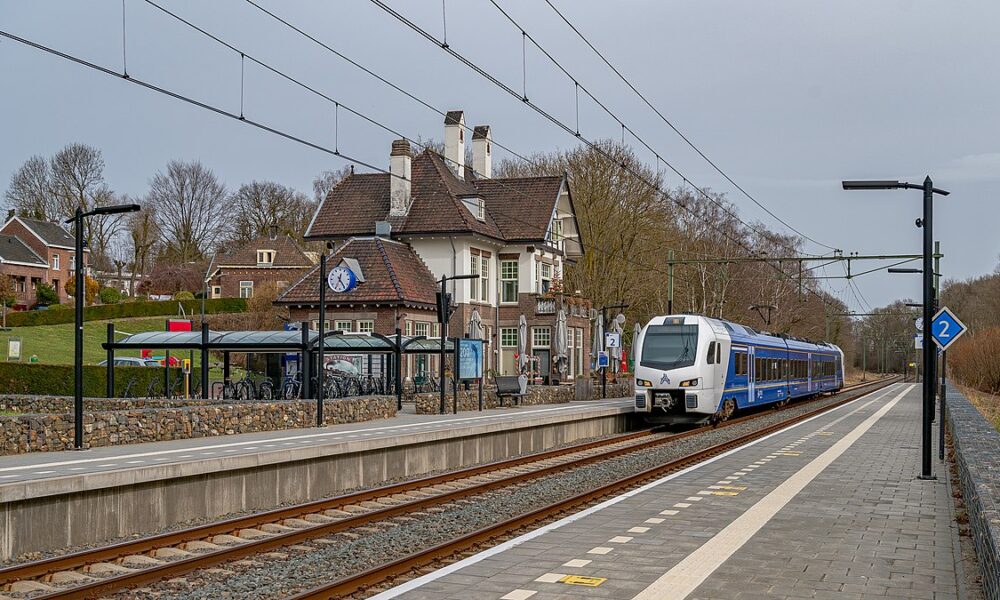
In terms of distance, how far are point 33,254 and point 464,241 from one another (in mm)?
50283

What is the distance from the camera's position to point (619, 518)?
12.4 metres

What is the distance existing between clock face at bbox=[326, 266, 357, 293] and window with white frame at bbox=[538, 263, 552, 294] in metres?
12.0

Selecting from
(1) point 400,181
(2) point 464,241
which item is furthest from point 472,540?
(1) point 400,181

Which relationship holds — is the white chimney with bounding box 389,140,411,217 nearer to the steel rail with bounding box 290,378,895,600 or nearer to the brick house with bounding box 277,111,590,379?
the brick house with bounding box 277,111,590,379

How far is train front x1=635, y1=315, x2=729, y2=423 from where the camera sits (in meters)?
29.1

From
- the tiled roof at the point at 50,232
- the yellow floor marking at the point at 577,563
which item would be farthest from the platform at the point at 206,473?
the tiled roof at the point at 50,232

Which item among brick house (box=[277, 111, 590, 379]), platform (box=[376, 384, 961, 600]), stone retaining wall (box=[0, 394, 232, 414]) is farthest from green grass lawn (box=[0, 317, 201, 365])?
platform (box=[376, 384, 961, 600])

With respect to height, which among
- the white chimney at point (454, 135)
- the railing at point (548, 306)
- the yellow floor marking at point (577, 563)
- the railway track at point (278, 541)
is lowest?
the railway track at point (278, 541)

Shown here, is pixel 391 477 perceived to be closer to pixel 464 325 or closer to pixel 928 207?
pixel 928 207

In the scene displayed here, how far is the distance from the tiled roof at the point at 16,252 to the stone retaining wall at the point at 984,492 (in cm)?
7625

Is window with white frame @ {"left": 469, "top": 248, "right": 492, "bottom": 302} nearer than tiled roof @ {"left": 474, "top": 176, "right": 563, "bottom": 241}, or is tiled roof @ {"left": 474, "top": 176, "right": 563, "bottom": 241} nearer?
window with white frame @ {"left": 469, "top": 248, "right": 492, "bottom": 302}

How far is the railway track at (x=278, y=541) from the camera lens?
937cm

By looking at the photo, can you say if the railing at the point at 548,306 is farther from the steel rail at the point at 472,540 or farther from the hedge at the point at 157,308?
the steel rail at the point at 472,540

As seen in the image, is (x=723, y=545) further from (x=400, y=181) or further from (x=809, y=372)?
(x=400, y=181)
